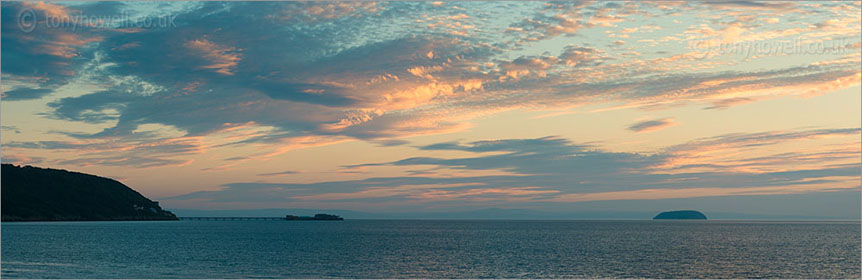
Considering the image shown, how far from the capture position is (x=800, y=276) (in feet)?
262

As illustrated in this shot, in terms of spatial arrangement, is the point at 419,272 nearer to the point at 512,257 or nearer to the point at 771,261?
the point at 512,257

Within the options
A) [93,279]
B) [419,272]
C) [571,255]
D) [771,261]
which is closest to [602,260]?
[571,255]

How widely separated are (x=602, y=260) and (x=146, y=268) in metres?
61.0

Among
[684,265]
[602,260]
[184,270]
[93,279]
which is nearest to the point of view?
A: [93,279]

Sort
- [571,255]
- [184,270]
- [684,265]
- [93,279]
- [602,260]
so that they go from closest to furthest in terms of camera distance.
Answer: [93,279]
[184,270]
[684,265]
[602,260]
[571,255]

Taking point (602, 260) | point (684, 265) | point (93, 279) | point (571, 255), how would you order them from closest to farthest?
point (93, 279), point (684, 265), point (602, 260), point (571, 255)

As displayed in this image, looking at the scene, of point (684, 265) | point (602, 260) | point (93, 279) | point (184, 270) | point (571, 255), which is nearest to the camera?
point (93, 279)

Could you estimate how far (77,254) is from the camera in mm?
98750

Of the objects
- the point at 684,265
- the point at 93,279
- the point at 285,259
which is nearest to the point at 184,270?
the point at 93,279

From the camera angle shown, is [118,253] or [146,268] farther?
[118,253]

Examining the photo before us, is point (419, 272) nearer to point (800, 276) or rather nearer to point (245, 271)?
point (245, 271)

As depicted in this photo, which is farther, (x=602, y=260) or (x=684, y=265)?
(x=602, y=260)

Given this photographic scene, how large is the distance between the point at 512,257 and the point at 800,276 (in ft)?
128

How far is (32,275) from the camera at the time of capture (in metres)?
68.7
